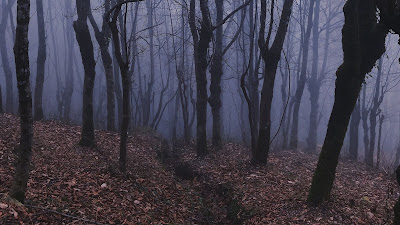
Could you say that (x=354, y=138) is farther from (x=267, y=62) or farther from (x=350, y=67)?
(x=350, y=67)

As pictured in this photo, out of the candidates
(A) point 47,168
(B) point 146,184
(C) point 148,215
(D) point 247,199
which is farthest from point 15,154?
(D) point 247,199

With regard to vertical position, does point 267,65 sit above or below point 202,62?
below

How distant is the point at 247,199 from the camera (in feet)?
27.4

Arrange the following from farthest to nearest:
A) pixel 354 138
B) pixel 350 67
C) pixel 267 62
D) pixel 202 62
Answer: pixel 354 138 → pixel 202 62 → pixel 267 62 → pixel 350 67

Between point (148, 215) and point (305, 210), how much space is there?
326 cm

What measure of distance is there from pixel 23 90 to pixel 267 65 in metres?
7.53

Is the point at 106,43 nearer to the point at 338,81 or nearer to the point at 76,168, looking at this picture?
the point at 76,168

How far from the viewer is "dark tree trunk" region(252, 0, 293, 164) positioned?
10.4 m

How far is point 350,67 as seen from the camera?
663cm

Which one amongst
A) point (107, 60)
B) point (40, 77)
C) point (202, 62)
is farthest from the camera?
point (40, 77)

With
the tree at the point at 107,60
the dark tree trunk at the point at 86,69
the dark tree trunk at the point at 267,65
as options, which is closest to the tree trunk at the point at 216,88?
the dark tree trunk at the point at 267,65

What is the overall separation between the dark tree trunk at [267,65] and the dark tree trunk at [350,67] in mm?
3513

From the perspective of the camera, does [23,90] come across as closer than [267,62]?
Yes

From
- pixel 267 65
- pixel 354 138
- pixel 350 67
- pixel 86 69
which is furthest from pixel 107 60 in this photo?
pixel 354 138
